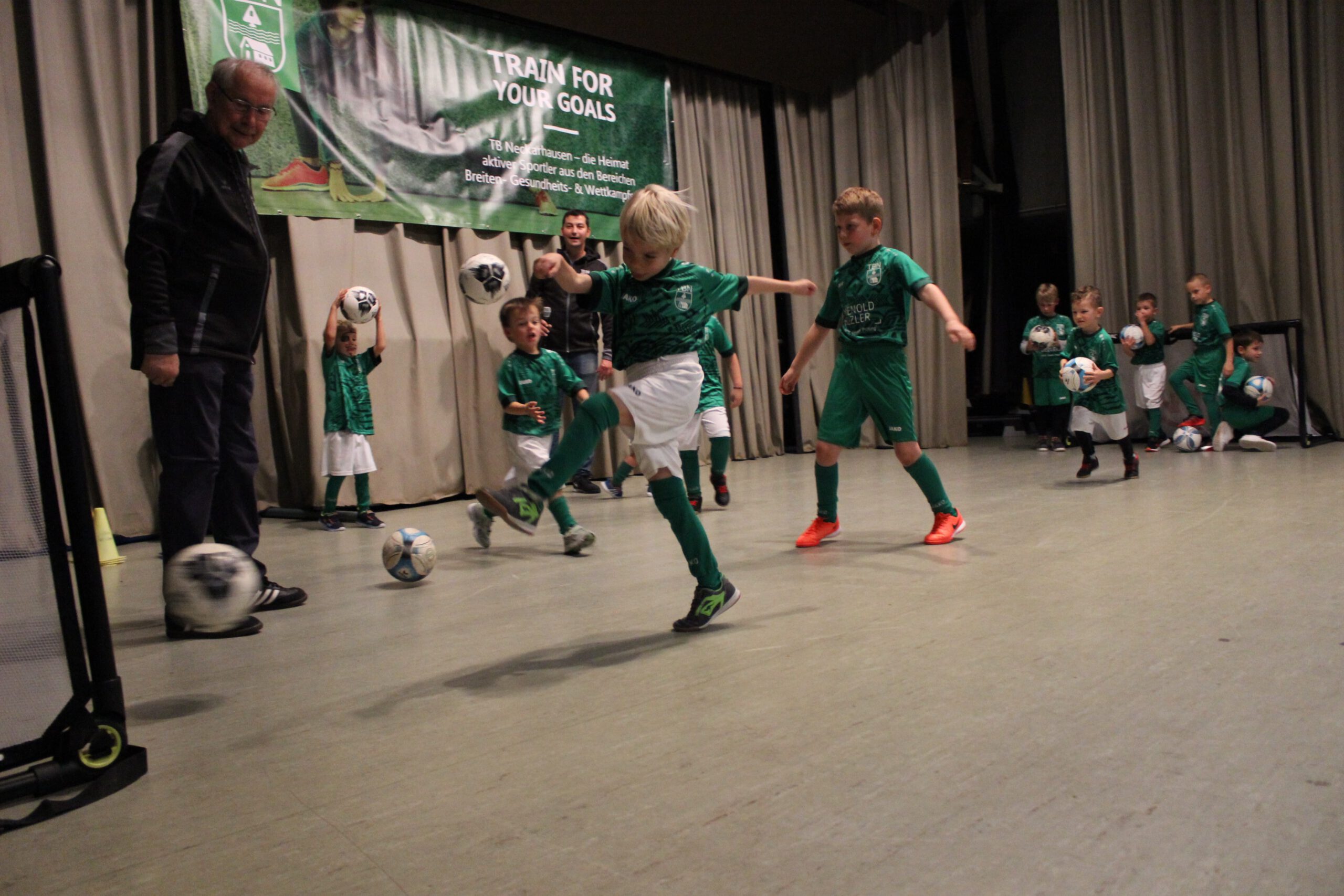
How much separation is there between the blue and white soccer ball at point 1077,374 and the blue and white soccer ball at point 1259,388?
210cm

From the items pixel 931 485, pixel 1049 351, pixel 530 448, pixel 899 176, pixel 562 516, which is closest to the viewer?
pixel 931 485

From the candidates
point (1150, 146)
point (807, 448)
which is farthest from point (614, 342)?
point (1150, 146)

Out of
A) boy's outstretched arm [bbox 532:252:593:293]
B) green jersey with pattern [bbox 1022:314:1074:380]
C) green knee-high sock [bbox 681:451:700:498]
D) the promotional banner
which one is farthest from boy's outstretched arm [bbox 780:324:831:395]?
green jersey with pattern [bbox 1022:314:1074:380]

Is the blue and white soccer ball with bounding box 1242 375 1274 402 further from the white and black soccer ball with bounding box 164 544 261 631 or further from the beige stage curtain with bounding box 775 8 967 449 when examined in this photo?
the white and black soccer ball with bounding box 164 544 261 631

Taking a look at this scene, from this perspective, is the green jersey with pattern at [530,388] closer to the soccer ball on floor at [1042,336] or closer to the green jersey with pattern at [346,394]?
the green jersey with pattern at [346,394]

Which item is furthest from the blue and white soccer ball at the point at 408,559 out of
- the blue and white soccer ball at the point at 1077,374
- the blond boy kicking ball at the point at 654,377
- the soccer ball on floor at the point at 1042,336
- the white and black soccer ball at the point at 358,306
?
the soccer ball on floor at the point at 1042,336

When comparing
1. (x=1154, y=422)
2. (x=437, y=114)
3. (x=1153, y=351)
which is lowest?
(x=1154, y=422)

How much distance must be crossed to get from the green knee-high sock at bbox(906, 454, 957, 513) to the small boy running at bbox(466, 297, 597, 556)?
1391mm

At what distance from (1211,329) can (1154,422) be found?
0.81m

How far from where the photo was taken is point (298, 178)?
580 cm

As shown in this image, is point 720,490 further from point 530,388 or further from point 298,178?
point 298,178

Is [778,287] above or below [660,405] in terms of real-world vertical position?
above

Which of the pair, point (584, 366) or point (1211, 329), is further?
point (1211, 329)

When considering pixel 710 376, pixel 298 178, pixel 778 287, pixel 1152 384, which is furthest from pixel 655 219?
pixel 1152 384
